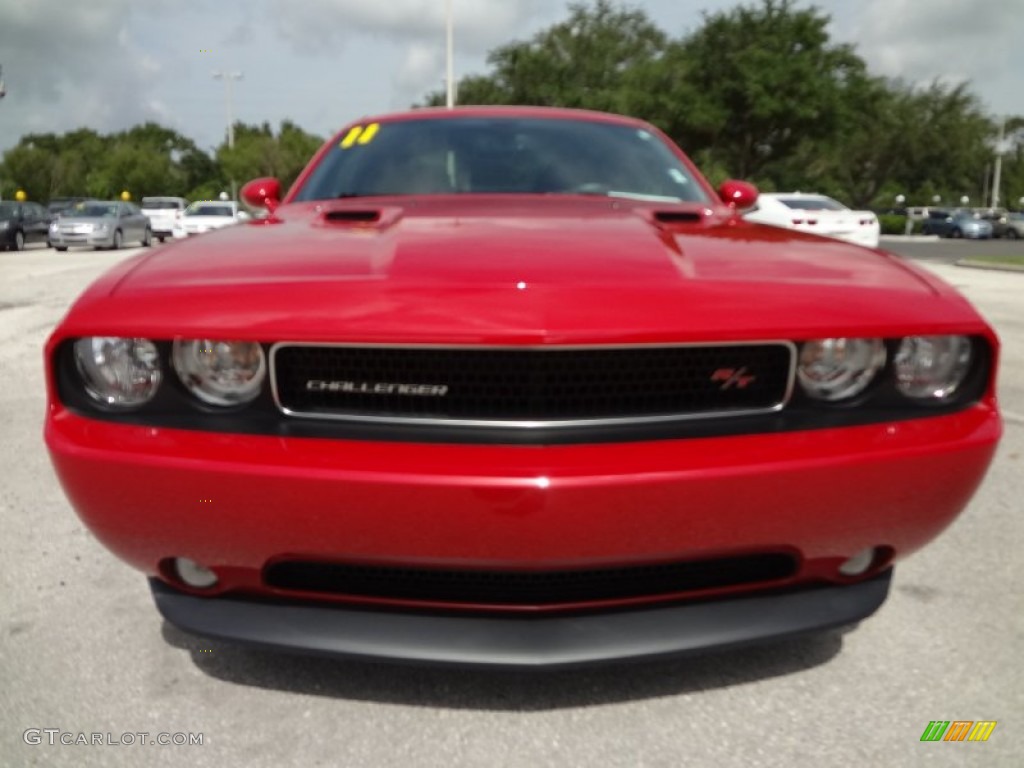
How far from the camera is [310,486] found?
59.9 inches

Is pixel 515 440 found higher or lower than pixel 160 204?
lower

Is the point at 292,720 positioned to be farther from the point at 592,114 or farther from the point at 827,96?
the point at 827,96

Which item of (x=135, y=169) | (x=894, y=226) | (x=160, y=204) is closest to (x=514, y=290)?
(x=160, y=204)

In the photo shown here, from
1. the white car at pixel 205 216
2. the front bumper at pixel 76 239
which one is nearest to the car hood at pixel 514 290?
the front bumper at pixel 76 239

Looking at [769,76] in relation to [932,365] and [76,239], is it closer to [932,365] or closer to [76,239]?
[76,239]

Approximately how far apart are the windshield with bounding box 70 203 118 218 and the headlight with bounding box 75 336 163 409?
2543 cm

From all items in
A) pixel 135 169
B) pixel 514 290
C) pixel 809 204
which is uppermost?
pixel 135 169

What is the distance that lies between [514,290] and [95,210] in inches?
1047

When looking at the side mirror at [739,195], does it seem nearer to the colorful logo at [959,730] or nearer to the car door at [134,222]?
the colorful logo at [959,730]

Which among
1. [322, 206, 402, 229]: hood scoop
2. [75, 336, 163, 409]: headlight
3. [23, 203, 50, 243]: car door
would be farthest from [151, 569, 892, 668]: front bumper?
[23, 203, 50, 243]: car door

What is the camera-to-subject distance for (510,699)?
75.4 inches

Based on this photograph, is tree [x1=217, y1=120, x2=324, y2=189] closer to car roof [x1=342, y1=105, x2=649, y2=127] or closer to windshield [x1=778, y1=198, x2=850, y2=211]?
windshield [x1=778, y1=198, x2=850, y2=211]

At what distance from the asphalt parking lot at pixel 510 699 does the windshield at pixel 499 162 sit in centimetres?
146

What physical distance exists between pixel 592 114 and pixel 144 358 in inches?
87.6
